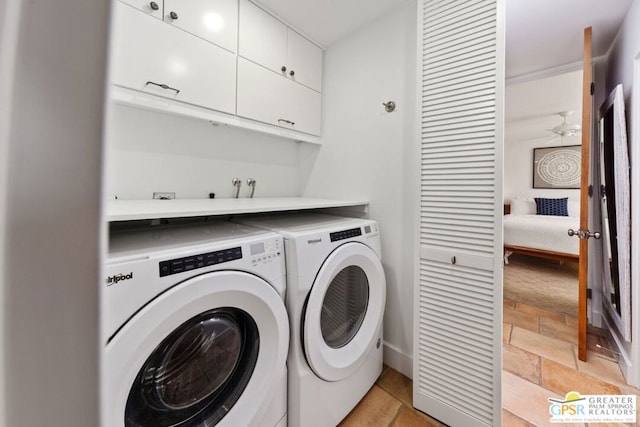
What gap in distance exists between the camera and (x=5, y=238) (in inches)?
6.4

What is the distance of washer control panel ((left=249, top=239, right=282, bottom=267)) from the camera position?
860mm

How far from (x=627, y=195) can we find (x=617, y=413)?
1.23 m

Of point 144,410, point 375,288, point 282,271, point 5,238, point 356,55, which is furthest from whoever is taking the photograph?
point 356,55

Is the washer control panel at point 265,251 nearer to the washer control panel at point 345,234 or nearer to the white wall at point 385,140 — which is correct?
the washer control panel at point 345,234

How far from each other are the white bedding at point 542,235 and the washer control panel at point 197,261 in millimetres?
4191

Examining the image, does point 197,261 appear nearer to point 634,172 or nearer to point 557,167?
point 634,172

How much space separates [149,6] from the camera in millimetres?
1035

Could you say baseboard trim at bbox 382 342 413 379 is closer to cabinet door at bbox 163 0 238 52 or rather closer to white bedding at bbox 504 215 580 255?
cabinet door at bbox 163 0 238 52

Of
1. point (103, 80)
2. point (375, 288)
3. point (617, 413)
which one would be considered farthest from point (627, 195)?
point (103, 80)

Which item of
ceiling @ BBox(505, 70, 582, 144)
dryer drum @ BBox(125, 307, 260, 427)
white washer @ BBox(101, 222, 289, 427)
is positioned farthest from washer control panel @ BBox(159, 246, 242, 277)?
ceiling @ BBox(505, 70, 582, 144)

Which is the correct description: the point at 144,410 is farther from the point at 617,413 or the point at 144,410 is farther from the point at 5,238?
the point at 617,413

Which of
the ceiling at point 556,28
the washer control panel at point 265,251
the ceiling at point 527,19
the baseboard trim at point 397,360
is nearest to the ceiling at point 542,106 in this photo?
the ceiling at point 556,28

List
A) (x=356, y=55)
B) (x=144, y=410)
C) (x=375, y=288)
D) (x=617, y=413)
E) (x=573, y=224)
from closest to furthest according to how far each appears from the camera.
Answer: (x=144, y=410) < (x=617, y=413) < (x=375, y=288) < (x=356, y=55) < (x=573, y=224)

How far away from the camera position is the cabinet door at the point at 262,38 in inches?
53.7
